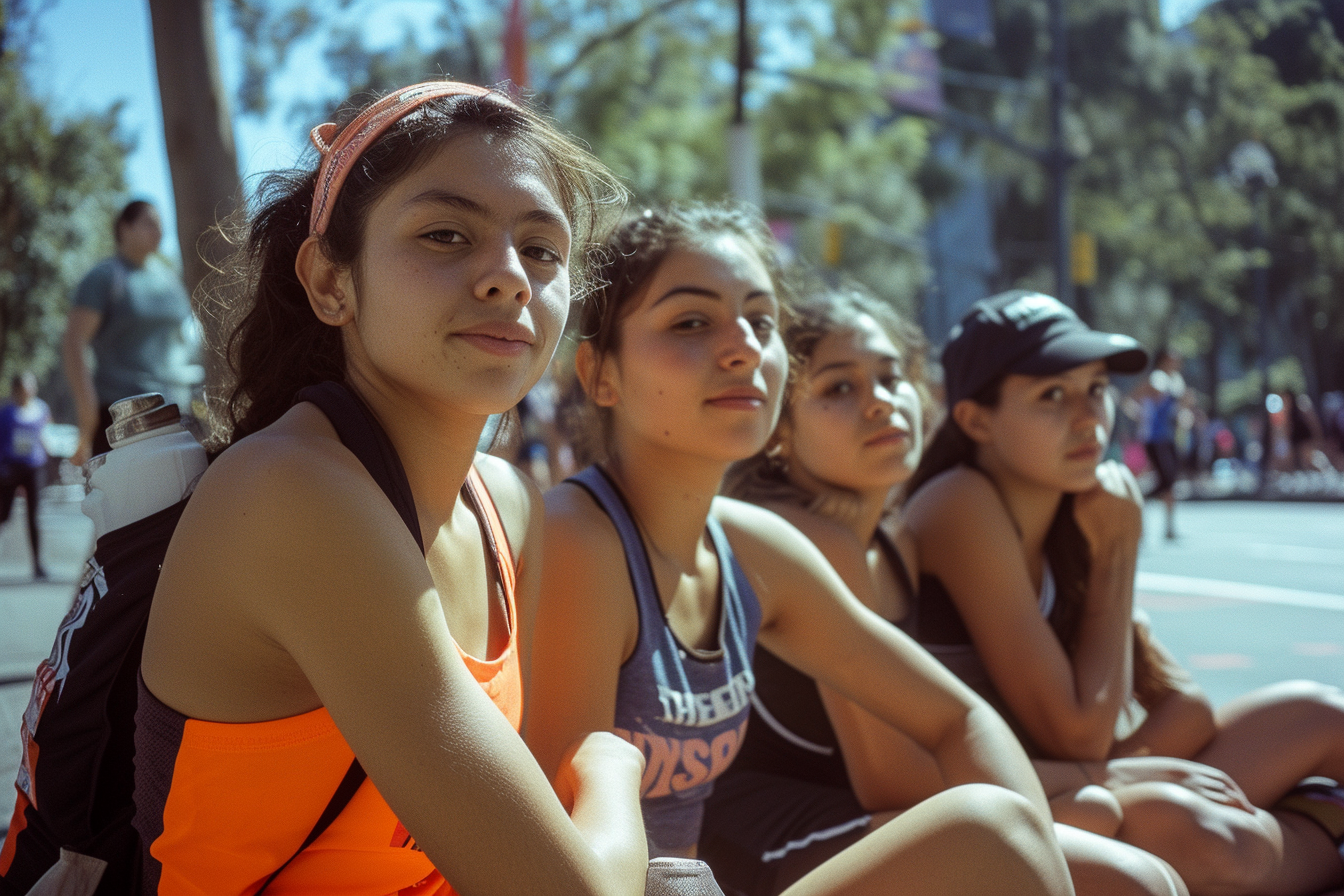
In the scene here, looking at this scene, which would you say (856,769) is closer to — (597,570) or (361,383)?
(597,570)

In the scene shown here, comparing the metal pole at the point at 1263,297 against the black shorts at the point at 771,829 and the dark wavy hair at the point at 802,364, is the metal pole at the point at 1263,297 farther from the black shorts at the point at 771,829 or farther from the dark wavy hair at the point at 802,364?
the black shorts at the point at 771,829

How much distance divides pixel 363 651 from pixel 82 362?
452cm

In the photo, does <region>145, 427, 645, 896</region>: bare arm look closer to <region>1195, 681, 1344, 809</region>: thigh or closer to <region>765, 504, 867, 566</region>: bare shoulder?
<region>765, 504, 867, 566</region>: bare shoulder

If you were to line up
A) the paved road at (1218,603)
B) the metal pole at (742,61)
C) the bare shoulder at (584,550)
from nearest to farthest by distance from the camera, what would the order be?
the bare shoulder at (584,550), the paved road at (1218,603), the metal pole at (742,61)

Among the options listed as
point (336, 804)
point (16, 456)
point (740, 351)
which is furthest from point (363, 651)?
point (16, 456)

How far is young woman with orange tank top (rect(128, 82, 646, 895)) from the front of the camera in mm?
1209

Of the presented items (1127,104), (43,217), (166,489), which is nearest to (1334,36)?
(166,489)

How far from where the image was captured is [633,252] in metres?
2.21

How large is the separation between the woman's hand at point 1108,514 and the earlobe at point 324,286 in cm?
206

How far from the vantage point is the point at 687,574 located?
6.77 feet

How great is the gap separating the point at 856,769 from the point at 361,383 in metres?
1.31

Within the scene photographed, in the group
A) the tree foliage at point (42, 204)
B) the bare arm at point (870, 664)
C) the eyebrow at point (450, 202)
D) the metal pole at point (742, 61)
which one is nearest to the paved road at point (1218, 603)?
the eyebrow at point (450, 202)

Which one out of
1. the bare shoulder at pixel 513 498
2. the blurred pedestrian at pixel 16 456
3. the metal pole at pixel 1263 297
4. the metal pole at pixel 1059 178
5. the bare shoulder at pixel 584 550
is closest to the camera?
the bare shoulder at pixel 513 498

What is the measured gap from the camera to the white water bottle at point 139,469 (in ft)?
4.76
